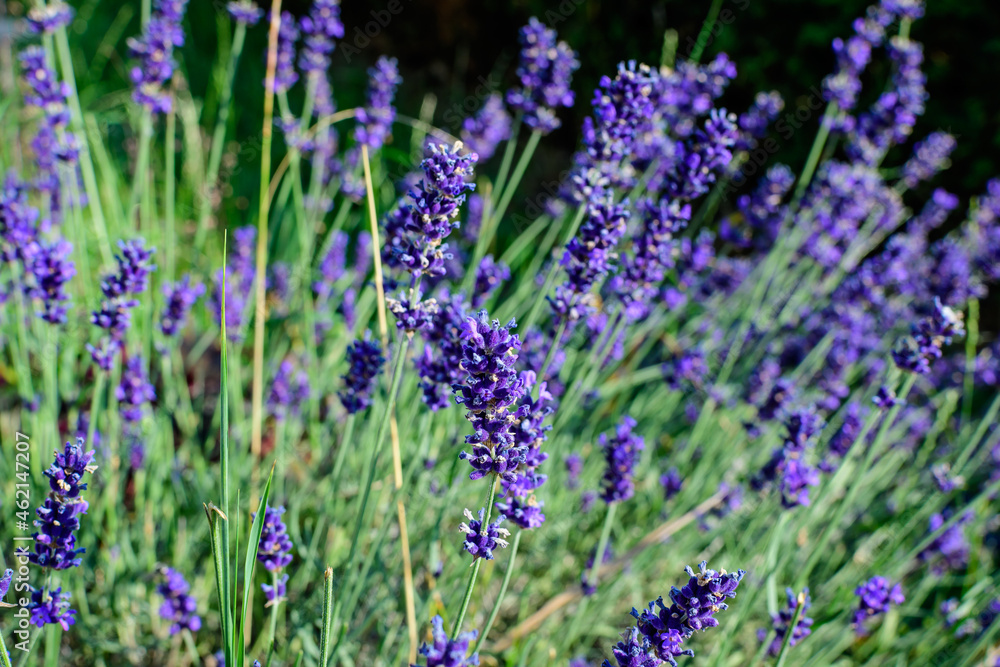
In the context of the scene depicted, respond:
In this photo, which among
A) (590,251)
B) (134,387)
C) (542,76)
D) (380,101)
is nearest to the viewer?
(590,251)

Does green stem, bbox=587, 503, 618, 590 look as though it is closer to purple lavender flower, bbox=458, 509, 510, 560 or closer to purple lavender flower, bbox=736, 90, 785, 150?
purple lavender flower, bbox=458, 509, 510, 560

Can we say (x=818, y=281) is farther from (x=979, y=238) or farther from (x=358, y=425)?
(x=358, y=425)

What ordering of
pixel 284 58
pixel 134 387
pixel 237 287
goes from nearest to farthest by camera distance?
1. pixel 134 387
2. pixel 284 58
3. pixel 237 287

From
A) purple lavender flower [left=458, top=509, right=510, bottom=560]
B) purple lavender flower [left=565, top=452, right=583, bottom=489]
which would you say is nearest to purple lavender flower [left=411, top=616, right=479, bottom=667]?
purple lavender flower [left=458, top=509, right=510, bottom=560]

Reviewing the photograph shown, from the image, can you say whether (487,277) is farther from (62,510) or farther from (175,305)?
(62,510)

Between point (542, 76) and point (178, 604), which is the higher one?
point (542, 76)

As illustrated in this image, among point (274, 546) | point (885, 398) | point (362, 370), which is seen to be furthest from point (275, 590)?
point (885, 398)

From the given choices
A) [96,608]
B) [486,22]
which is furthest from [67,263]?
[486,22]

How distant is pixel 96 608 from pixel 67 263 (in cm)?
113

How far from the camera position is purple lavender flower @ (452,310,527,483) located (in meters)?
1.14

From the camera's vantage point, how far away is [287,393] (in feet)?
8.26

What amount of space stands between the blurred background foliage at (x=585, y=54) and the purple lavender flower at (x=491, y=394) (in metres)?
2.65

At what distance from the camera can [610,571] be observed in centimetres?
218

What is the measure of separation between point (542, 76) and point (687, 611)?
5.44ft
